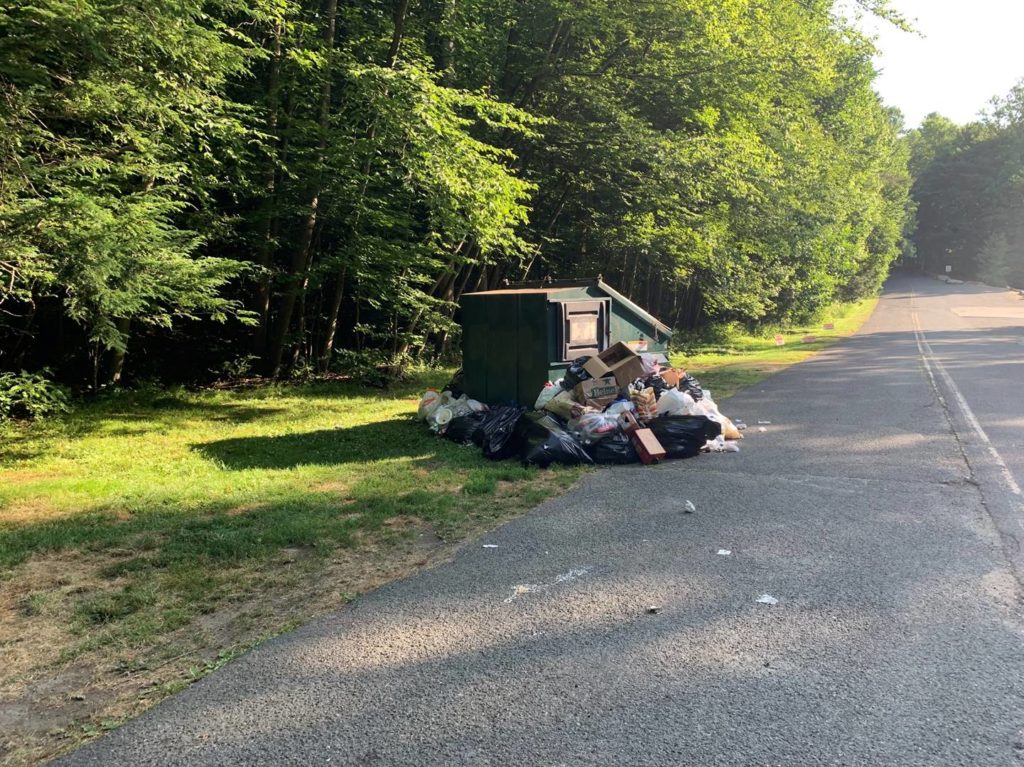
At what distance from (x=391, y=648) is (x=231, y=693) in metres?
0.75

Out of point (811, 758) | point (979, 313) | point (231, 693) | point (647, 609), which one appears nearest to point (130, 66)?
point (231, 693)

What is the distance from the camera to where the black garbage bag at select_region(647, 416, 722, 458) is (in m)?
7.93

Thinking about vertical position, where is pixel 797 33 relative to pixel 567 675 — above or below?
above

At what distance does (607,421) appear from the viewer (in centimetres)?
800

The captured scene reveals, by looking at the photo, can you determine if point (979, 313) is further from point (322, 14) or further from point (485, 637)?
point (485, 637)

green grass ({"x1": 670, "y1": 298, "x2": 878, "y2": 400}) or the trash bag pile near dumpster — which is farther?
green grass ({"x1": 670, "y1": 298, "x2": 878, "y2": 400})

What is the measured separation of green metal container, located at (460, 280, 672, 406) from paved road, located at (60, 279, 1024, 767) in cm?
276

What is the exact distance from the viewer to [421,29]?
1412 cm

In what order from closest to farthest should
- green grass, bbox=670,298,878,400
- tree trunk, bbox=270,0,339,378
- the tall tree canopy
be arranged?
the tall tree canopy < tree trunk, bbox=270,0,339,378 < green grass, bbox=670,298,878,400

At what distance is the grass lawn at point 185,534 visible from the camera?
3535 mm

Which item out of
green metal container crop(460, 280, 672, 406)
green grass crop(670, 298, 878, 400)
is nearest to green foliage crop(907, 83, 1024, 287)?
green grass crop(670, 298, 878, 400)

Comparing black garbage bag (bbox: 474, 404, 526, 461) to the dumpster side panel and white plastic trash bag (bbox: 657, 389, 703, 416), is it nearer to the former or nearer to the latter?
the dumpster side panel

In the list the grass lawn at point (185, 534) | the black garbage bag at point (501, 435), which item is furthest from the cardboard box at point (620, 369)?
the grass lawn at point (185, 534)

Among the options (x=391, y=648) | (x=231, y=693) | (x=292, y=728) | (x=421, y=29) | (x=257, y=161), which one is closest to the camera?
(x=292, y=728)
